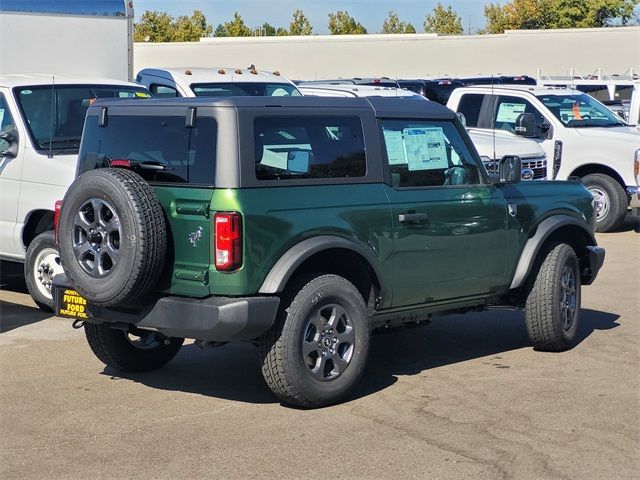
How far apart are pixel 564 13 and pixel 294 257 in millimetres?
70496

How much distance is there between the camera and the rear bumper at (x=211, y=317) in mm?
6246

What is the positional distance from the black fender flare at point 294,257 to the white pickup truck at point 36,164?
364 cm

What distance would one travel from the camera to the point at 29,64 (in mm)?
12359

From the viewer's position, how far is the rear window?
255 inches

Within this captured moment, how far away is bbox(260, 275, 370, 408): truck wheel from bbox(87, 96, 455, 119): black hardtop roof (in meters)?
1.14

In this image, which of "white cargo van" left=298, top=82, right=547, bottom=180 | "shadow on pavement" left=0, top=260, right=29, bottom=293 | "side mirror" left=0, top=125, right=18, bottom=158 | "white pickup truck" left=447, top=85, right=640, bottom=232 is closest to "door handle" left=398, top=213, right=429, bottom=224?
"side mirror" left=0, top=125, right=18, bottom=158

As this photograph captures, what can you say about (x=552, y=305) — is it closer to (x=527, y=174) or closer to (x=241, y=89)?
(x=527, y=174)

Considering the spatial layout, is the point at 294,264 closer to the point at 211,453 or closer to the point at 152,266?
the point at 152,266

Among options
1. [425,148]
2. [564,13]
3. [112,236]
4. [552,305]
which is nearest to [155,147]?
[112,236]

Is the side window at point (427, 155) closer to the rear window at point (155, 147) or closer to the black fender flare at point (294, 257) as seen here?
the black fender flare at point (294, 257)

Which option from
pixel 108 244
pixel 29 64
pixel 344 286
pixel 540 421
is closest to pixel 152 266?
pixel 108 244

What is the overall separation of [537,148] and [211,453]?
1013 centimetres

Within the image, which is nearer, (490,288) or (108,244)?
(108,244)

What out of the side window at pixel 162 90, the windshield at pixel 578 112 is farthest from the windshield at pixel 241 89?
the windshield at pixel 578 112
